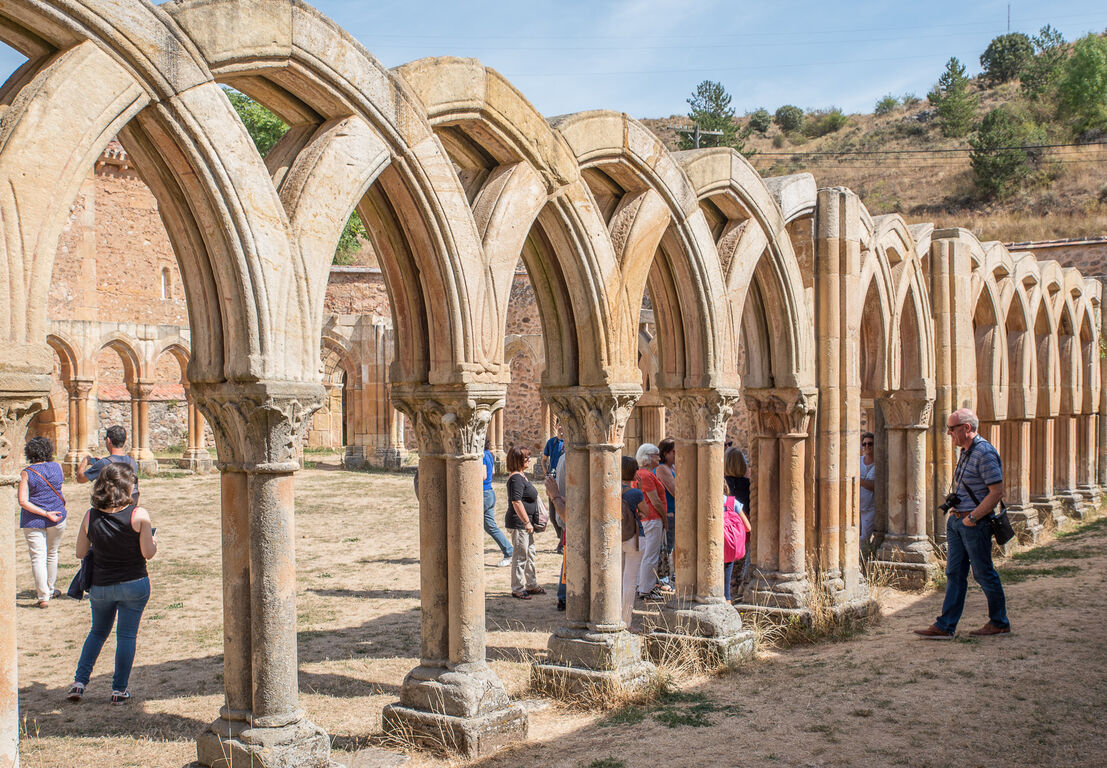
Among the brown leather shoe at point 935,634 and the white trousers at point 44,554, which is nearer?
the brown leather shoe at point 935,634

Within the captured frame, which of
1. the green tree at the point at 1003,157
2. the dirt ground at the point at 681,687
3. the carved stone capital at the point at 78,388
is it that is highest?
the green tree at the point at 1003,157

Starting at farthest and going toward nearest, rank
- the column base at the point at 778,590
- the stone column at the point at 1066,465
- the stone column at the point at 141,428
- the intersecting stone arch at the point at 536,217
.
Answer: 1. the stone column at the point at 141,428
2. the stone column at the point at 1066,465
3. the column base at the point at 778,590
4. the intersecting stone arch at the point at 536,217

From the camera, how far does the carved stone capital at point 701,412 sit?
7285mm

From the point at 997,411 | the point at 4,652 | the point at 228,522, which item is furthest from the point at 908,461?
the point at 4,652

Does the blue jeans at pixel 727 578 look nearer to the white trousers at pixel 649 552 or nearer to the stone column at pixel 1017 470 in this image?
the white trousers at pixel 649 552

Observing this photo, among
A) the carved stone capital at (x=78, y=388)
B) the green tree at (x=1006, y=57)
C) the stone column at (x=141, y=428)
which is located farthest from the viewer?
the green tree at (x=1006, y=57)

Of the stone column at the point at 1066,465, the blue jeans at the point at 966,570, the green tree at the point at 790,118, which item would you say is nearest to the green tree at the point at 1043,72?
the green tree at the point at 790,118

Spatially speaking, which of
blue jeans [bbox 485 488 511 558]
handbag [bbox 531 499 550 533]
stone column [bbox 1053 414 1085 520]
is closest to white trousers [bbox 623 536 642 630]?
handbag [bbox 531 499 550 533]

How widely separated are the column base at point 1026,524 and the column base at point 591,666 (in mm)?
8419

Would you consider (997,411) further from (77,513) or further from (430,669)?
(77,513)

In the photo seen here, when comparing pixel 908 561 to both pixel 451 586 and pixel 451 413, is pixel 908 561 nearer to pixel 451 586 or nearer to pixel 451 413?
pixel 451 586

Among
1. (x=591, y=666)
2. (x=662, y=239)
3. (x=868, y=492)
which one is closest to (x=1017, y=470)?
(x=868, y=492)

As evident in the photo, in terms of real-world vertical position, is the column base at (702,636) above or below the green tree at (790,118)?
below

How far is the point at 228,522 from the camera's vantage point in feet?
14.4
